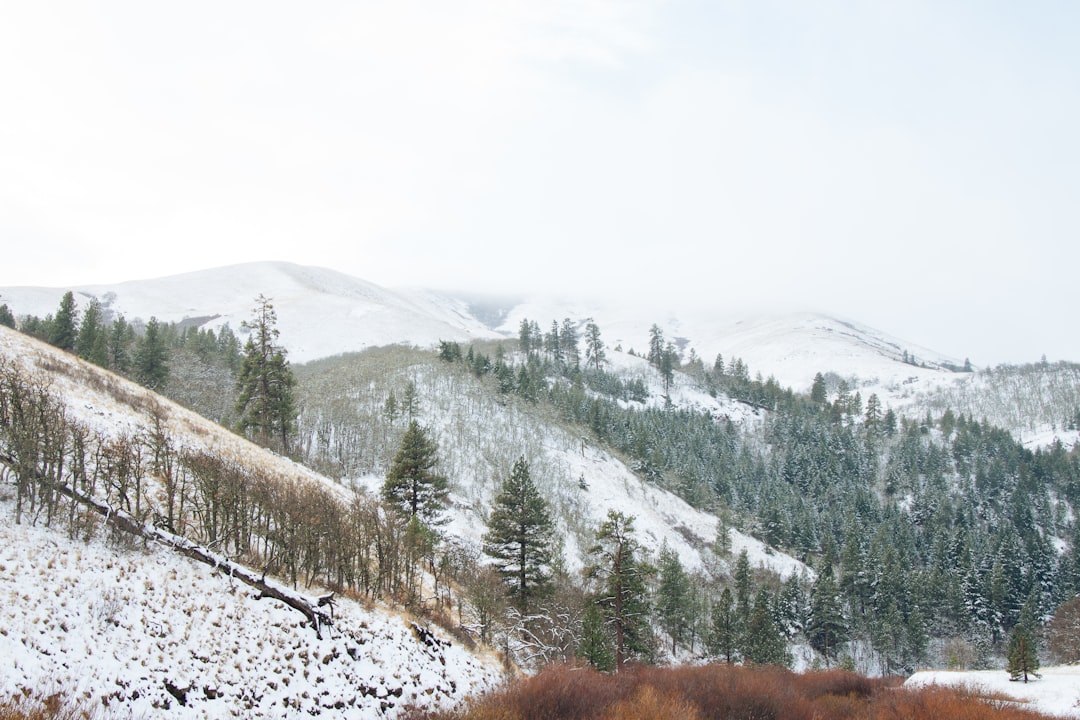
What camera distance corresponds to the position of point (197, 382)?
230 ft

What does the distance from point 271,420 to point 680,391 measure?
138m

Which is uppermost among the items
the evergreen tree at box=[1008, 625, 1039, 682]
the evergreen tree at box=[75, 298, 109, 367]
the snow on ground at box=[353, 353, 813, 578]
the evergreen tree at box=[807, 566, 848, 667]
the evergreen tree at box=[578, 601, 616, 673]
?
the evergreen tree at box=[75, 298, 109, 367]

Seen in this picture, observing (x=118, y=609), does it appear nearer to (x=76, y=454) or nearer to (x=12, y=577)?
(x=12, y=577)

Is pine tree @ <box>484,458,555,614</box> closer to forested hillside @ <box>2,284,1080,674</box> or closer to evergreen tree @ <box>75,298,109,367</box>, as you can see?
forested hillside @ <box>2,284,1080,674</box>

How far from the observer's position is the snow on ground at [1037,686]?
72.4 ft

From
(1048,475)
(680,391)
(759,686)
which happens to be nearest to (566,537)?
(759,686)

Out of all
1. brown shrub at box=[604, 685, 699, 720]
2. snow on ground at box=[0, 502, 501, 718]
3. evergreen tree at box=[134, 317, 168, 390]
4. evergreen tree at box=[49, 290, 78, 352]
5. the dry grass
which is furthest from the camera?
evergreen tree at box=[134, 317, 168, 390]

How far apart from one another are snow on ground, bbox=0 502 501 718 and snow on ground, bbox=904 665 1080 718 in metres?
23.0

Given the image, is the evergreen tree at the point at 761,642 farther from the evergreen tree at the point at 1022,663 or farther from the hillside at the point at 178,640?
the hillside at the point at 178,640

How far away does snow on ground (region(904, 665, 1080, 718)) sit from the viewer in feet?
72.4

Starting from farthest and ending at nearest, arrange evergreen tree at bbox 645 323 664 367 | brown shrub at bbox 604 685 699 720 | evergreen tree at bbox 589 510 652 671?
evergreen tree at bbox 645 323 664 367 < evergreen tree at bbox 589 510 652 671 < brown shrub at bbox 604 685 699 720

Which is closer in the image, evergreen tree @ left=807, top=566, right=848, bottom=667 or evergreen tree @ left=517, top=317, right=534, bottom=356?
evergreen tree @ left=807, top=566, right=848, bottom=667

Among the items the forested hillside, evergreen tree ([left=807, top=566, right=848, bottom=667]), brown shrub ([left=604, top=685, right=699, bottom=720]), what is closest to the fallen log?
the forested hillside

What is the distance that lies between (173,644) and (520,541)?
18909mm
